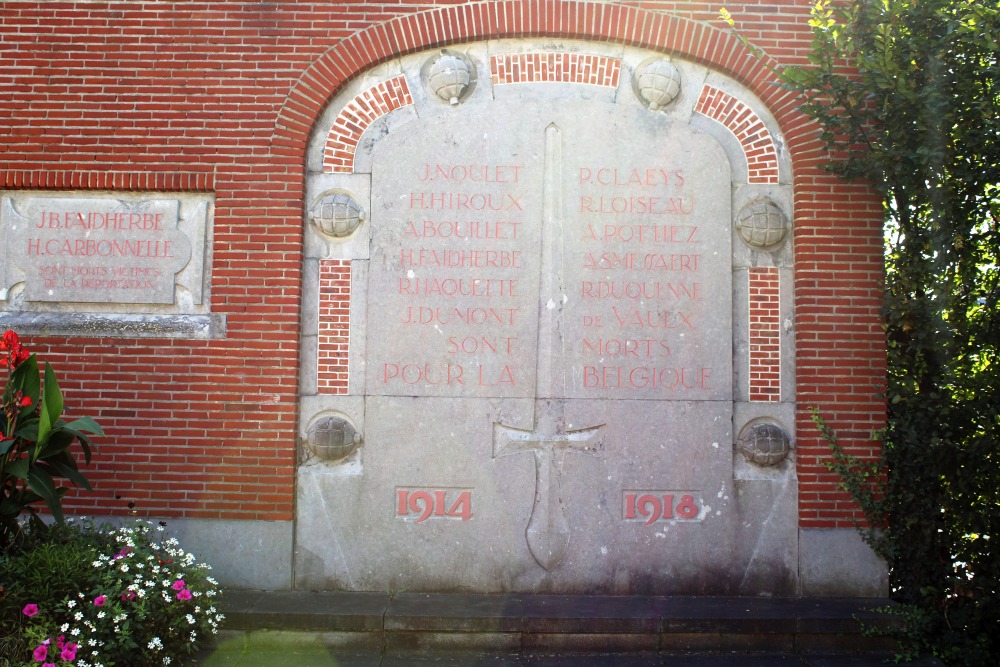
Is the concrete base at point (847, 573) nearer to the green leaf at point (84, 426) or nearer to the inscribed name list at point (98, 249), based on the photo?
the green leaf at point (84, 426)

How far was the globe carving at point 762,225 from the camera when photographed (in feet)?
21.7

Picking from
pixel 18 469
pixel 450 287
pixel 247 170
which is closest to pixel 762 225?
pixel 450 287

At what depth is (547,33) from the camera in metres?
6.74

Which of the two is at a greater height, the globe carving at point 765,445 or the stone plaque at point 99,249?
the stone plaque at point 99,249

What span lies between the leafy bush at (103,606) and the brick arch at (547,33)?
358 cm

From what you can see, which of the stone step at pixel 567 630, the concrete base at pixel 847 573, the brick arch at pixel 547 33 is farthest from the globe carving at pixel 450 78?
the concrete base at pixel 847 573

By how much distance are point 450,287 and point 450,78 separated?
5.44 ft

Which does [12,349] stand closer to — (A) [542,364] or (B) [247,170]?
(B) [247,170]

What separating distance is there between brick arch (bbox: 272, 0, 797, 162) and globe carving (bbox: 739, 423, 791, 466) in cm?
246

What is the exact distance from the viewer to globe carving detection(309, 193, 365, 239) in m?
6.55

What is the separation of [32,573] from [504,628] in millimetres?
2988

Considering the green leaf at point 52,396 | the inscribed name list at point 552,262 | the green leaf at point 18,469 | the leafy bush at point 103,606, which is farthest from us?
the inscribed name list at point 552,262

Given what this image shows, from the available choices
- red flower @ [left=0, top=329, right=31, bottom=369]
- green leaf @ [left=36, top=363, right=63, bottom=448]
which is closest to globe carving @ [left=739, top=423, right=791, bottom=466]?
green leaf @ [left=36, top=363, right=63, bottom=448]

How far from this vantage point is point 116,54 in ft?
21.9
